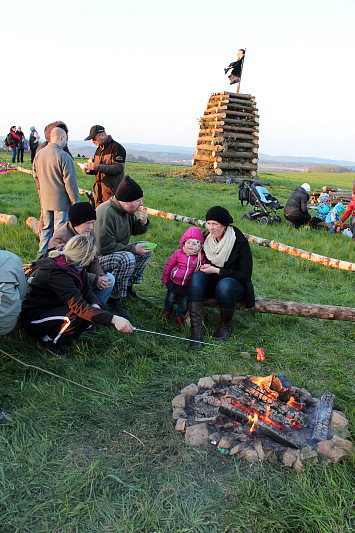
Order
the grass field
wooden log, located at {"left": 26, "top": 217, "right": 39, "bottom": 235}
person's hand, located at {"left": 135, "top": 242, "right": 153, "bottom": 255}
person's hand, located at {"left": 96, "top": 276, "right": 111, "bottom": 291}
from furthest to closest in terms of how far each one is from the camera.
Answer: wooden log, located at {"left": 26, "top": 217, "right": 39, "bottom": 235} → person's hand, located at {"left": 135, "top": 242, "right": 153, "bottom": 255} → person's hand, located at {"left": 96, "top": 276, "right": 111, "bottom": 291} → the grass field

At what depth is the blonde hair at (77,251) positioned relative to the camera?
11.4 ft

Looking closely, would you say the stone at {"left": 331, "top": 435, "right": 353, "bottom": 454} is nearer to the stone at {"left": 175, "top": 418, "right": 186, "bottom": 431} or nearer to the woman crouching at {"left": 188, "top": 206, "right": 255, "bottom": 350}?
the stone at {"left": 175, "top": 418, "right": 186, "bottom": 431}

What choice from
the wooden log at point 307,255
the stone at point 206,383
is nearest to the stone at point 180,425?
the stone at point 206,383

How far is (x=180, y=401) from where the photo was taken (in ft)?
10.4

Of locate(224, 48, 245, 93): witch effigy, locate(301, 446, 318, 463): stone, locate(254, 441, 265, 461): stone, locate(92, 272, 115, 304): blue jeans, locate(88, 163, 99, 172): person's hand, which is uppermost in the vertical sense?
locate(224, 48, 245, 93): witch effigy

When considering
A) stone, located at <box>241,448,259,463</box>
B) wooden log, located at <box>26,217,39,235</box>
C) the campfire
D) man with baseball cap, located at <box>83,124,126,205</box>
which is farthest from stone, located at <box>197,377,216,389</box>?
wooden log, located at <box>26,217,39,235</box>

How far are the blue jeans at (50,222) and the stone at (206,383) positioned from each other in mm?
3659

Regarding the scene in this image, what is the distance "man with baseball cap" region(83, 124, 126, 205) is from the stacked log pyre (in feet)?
43.4

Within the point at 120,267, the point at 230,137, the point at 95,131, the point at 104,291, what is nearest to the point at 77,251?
the point at 104,291

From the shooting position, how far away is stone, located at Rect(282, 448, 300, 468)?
8.70ft

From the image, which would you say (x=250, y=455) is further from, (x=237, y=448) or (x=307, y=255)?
(x=307, y=255)

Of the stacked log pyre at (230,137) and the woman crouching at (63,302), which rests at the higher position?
the stacked log pyre at (230,137)

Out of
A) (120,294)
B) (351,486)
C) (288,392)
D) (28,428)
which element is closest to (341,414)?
(288,392)

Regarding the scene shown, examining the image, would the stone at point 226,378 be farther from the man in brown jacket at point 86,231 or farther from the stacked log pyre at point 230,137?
the stacked log pyre at point 230,137
